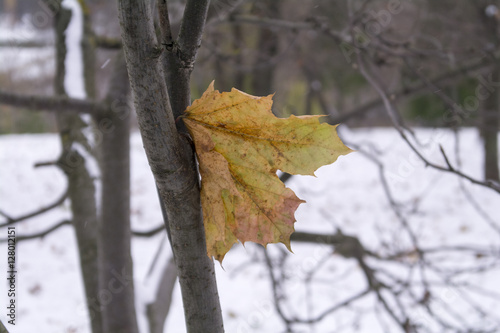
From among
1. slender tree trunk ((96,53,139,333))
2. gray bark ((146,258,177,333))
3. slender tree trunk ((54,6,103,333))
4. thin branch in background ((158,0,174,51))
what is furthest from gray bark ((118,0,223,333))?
slender tree trunk ((54,6,103,333))

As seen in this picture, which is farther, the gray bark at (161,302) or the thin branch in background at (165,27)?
the gray bark at (161,302)

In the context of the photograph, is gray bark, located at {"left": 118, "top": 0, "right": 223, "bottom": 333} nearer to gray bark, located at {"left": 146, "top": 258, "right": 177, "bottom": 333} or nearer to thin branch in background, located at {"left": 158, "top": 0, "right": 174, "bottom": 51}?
thin branch in background, located at {"left": 158, "top": 0, "right": 174, "bottom": 51}

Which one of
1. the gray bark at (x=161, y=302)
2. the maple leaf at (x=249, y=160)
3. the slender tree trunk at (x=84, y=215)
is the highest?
the slender tree trunk at (x=84, y=215)

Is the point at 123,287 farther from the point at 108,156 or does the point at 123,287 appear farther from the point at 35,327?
the point at 35,327

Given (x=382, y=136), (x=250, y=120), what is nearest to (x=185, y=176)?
(x=250, y=120)

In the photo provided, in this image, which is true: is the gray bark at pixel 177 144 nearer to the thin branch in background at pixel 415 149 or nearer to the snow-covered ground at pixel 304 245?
the thin branch in background at pixel 415 149

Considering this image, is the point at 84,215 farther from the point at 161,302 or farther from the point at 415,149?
the point at 415,149

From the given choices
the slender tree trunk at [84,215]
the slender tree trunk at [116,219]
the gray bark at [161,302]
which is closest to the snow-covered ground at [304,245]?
the gray bark at [161,302]
